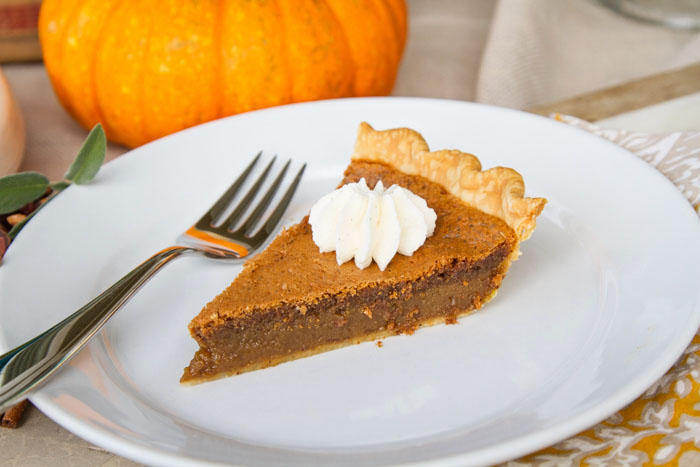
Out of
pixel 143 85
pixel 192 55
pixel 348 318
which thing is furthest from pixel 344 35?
pixel 348 318

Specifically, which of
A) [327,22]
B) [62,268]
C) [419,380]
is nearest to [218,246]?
[62,268]

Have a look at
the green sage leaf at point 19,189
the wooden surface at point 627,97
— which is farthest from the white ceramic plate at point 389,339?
the wooden surface at point 627,97

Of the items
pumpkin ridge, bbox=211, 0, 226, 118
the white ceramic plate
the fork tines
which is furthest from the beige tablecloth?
the fork tines

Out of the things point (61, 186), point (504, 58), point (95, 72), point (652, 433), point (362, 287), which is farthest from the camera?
point (504, 58)

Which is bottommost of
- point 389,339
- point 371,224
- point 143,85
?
point 389,339

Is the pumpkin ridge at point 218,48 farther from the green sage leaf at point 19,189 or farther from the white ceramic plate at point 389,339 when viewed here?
the green sage leaf at point 19,189

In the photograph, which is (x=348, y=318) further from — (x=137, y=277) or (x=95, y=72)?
(x=95, y=72)
